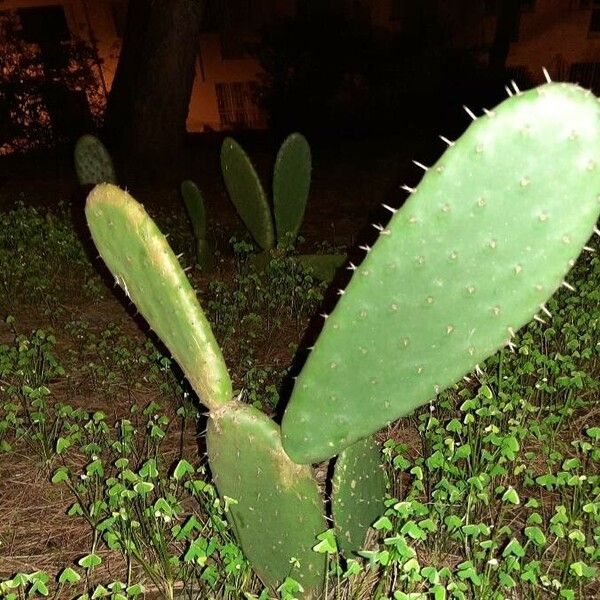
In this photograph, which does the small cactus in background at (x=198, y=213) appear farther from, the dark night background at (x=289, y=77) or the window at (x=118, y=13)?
the window at (x=118, y=13)

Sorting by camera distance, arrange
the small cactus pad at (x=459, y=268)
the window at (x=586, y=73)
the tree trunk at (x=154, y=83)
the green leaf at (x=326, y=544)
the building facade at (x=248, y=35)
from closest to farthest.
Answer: the small cactus pad at (x=459, y=268), the green leaf at (x=326, y=544), the tree trunk at (x=154, y=83), the building facade at (x=248, y=35), the window at (x=586, y=73)

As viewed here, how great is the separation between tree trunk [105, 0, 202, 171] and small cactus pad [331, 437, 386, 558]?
4901 mm

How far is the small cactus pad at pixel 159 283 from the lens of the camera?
1.29 metres

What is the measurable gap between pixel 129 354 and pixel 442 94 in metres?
6.58

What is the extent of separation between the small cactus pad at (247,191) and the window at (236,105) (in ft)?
28.7

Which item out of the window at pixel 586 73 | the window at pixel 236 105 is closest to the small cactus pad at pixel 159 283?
the window at pixel 236 105

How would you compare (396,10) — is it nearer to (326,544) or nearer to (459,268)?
(459,268)

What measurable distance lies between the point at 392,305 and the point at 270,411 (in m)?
1.26

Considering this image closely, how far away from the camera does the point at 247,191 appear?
3420 mm

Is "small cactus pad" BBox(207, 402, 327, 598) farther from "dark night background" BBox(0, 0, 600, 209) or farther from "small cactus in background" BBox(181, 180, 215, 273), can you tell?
"dark night background" BBox(0, 0, 600, 209)

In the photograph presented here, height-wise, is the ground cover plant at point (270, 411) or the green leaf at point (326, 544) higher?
the green leaf at point (326, 544)

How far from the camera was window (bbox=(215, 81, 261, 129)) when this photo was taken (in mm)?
12086

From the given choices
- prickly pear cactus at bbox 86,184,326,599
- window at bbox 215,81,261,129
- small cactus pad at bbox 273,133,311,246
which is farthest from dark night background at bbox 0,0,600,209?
prickly pear cactus at bbox 86,184,326,599

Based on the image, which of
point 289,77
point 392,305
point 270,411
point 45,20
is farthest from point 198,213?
point 45,20
